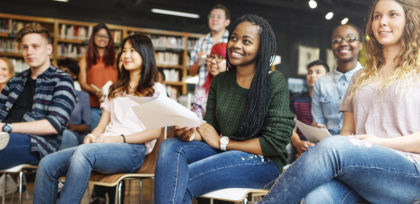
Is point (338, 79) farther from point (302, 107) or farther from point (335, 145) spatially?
point (335, 145)

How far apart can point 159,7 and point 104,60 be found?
21.3 feet

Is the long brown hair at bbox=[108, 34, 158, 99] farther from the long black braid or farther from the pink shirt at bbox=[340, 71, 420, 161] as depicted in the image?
the pink shirt at bbox=[340, 71, 420, 161]

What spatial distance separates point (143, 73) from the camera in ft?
7.88

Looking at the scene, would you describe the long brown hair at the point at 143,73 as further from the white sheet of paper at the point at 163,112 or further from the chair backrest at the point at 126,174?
the white sheet of paper at the point at 163,112

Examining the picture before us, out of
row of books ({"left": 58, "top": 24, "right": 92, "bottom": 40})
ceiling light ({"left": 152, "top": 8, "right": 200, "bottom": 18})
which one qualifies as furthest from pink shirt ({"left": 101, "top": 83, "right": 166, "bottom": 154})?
ceiling light ({"left": 152, "top": 8, "right": 200, "bottom": 18})

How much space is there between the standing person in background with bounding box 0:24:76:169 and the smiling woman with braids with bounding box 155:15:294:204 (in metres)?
0.99

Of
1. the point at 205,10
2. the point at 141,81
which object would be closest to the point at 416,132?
the point at 141,81

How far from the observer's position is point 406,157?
1315 millimetres

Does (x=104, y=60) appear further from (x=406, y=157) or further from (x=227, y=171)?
(x=406, y=157)

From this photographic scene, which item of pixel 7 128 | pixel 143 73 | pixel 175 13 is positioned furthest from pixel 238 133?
pixel 175 13

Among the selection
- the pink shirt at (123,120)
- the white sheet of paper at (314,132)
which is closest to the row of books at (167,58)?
the pink shirt at (123,120)

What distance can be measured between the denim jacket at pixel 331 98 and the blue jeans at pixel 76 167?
4.17ft

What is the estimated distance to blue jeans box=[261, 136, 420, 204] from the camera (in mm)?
1268

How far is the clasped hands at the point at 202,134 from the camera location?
173 centimetres
